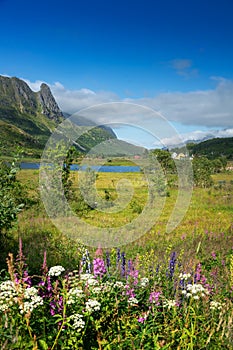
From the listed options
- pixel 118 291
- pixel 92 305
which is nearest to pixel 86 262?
pixel 118 291

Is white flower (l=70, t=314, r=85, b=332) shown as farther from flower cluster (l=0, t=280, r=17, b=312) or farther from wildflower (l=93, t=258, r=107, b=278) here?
wildflower (l=93, t=258, r=107, b=278)

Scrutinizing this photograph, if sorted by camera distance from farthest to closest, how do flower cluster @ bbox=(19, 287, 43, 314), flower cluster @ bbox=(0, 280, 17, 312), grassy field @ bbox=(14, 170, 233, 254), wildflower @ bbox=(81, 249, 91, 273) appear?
grassy field @ bbox=(14, 170, 233, 254) < wildflower @ bbox=(81, 249, 91, 273) < flower cluster @ bbox=(0, 280, 17, 312) < flower cluster @ bbox=(19, 287, 43, 314)

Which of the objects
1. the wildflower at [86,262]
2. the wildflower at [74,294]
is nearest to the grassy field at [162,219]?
the wildflower at [86,262]

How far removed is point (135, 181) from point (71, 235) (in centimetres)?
2253

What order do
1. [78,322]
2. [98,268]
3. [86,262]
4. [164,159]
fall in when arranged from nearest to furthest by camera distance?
[78,322] → [98,268] → [86,262] → [164,159]

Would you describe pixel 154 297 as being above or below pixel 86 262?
below

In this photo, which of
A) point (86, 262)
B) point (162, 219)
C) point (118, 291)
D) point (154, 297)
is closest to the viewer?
point (118, 291)

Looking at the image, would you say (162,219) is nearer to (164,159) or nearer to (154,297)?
(154,297)

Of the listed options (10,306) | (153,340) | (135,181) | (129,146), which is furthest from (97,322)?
(135,181)

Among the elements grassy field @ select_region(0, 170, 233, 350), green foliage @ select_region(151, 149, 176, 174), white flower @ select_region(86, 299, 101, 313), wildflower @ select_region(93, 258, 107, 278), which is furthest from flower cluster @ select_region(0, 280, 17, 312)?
green foliage @ select_region(151, 149, 176, 174)

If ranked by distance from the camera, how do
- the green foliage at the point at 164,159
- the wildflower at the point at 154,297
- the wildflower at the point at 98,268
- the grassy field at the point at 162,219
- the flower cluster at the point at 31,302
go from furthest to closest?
the green foliage at the point at 164,159
the grassy field at the point at 162,219
the wildflower at the point at 98,268
the wildflower at the point at 154,297
the flower cluster at the point at 31,302

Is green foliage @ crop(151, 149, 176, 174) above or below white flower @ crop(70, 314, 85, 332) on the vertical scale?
above

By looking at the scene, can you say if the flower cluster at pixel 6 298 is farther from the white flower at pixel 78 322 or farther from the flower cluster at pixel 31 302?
the white flower at pixel 78 322

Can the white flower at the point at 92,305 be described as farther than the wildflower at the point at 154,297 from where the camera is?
No
